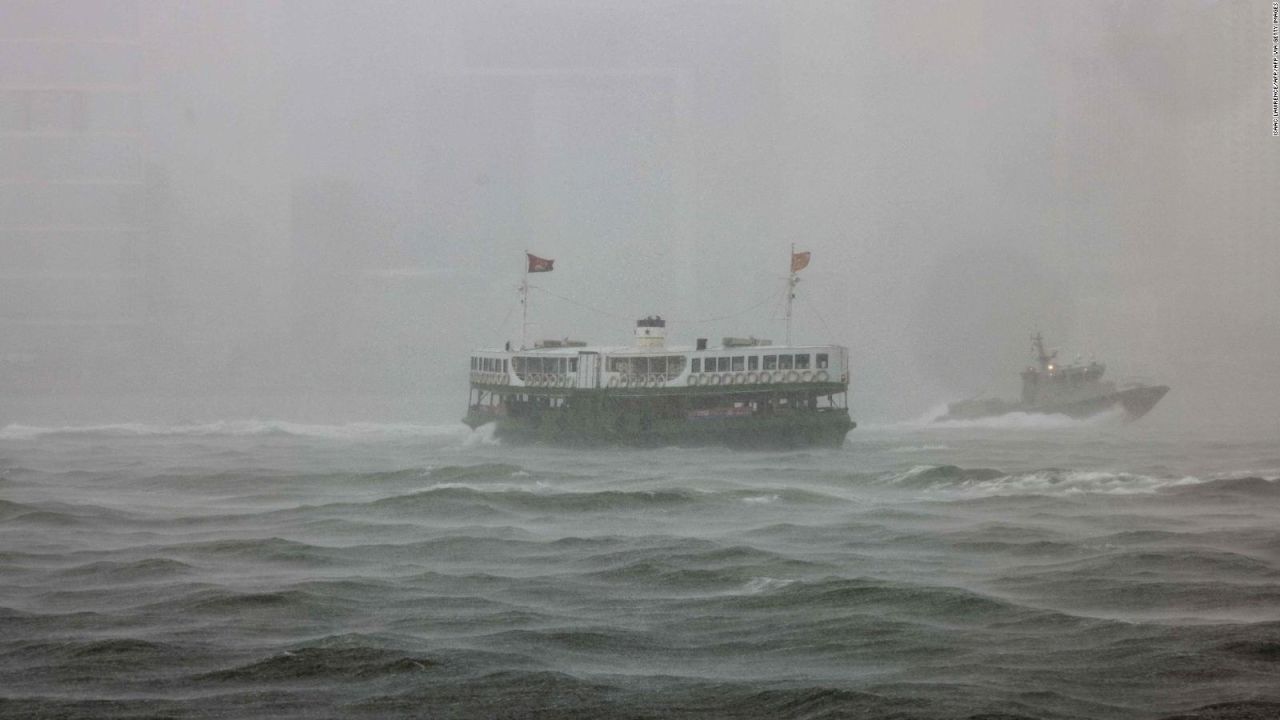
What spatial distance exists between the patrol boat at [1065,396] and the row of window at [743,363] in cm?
293

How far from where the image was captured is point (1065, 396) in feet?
36.8

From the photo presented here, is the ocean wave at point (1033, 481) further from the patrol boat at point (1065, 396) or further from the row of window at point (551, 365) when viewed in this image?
the row of window at point (551, 365)

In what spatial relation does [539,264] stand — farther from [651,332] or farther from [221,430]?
[221,430]

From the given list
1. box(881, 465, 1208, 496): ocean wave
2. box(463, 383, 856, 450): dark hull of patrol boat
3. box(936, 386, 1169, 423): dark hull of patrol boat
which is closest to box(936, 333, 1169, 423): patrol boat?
box(936, 386, 1169, 423): dark hull of patrol boat

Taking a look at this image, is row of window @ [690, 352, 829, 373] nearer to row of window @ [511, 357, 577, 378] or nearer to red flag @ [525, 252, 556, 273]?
row of window @ [511, 357, 577, 378]

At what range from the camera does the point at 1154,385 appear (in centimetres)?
1067

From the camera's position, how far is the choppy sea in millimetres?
6562

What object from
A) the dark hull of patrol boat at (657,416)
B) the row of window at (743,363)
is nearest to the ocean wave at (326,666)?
the dark hull of patrol boat at (657,416)

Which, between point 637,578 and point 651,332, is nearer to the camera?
point 637,578

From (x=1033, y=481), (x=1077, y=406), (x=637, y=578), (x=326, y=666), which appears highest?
(x=1077, y=406)

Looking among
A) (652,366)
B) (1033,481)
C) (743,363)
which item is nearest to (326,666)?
(1033,481)

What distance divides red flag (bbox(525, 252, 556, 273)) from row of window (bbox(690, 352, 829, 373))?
12.8ft

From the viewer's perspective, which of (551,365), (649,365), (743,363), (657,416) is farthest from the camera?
(551,365)

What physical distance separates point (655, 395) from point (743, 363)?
1.33 meters
